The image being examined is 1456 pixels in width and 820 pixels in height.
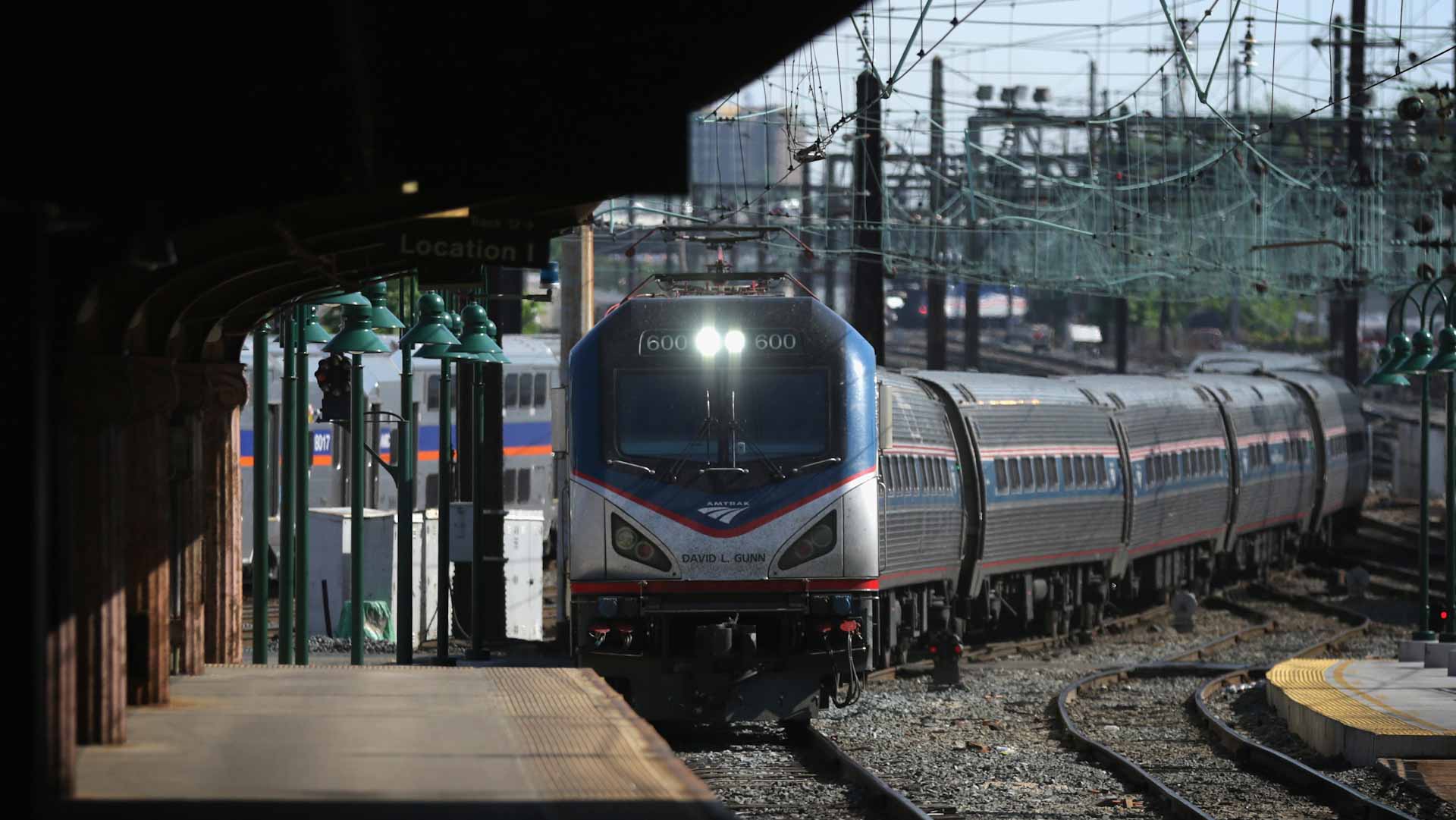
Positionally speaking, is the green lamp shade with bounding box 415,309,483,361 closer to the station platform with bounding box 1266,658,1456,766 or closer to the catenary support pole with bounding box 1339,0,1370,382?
the station platform with bounding box 1266,658,1456,766

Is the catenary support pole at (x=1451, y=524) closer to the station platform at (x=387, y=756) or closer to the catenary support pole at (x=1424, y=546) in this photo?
the catenary support pole at (x=1424, y=546)

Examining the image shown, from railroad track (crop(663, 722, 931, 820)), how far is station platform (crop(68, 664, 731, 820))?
333 cm

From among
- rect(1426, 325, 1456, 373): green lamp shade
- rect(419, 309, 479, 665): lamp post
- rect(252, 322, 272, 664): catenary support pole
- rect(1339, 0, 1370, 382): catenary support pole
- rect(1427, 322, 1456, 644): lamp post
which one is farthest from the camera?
rect(1339, 0, 1370, 382): catenary support pole

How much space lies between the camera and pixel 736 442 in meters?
14.7

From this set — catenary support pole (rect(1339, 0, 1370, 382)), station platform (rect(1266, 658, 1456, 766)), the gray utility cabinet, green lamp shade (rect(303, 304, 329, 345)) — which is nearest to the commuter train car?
green lamp shade (rect(303, 304, 329, 345))

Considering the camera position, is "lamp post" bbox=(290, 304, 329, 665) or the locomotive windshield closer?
the locomotive windshield

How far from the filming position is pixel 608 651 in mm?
14711

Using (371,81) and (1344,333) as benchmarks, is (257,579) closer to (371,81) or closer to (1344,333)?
(371,81)

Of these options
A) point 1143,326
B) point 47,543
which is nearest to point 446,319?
point 47,543

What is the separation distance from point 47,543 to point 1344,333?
158 feet

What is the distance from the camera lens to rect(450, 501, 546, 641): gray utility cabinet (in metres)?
24.3

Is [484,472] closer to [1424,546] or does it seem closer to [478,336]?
[478,336]

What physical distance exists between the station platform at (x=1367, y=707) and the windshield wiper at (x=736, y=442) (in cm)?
474

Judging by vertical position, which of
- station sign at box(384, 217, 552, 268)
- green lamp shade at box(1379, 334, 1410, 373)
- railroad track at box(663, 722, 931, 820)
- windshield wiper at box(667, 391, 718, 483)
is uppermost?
station sign at box(384, 217, 552, 268)
